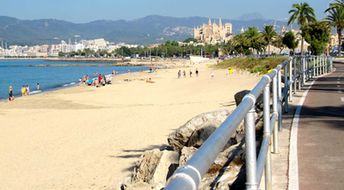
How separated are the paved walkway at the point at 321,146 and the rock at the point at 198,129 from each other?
1508 mm

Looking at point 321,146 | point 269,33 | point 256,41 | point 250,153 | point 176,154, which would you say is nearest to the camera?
point 250,153

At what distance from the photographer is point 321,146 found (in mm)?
7371

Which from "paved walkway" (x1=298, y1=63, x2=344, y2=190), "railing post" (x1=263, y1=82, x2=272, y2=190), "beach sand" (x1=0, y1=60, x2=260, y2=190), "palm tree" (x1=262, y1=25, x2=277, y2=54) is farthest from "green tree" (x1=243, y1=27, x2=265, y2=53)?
"railing post" (x1=263, y1=82, x2=272, y2=190)

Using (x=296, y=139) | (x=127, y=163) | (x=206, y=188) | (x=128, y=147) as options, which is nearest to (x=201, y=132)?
(x=296, y=139)

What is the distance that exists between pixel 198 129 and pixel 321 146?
2.80m

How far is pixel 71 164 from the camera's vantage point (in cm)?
1586

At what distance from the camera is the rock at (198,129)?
934cm

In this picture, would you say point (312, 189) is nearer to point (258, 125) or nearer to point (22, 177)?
point (258, 125)

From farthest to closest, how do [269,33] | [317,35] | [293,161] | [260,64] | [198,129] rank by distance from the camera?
[269,33] → [260,64] → [317,35] → [198,129] → [293,161]

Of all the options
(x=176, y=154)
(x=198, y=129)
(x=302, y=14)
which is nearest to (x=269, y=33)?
(x=302, y=14)

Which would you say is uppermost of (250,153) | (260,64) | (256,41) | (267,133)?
(256,41)

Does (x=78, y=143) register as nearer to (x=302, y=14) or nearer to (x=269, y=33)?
(x=302, y=14)

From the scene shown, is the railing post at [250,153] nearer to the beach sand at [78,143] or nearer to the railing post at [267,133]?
the railing post at [267,133]

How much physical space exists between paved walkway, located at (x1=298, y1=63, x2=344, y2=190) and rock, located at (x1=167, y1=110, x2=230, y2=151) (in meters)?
1.51
